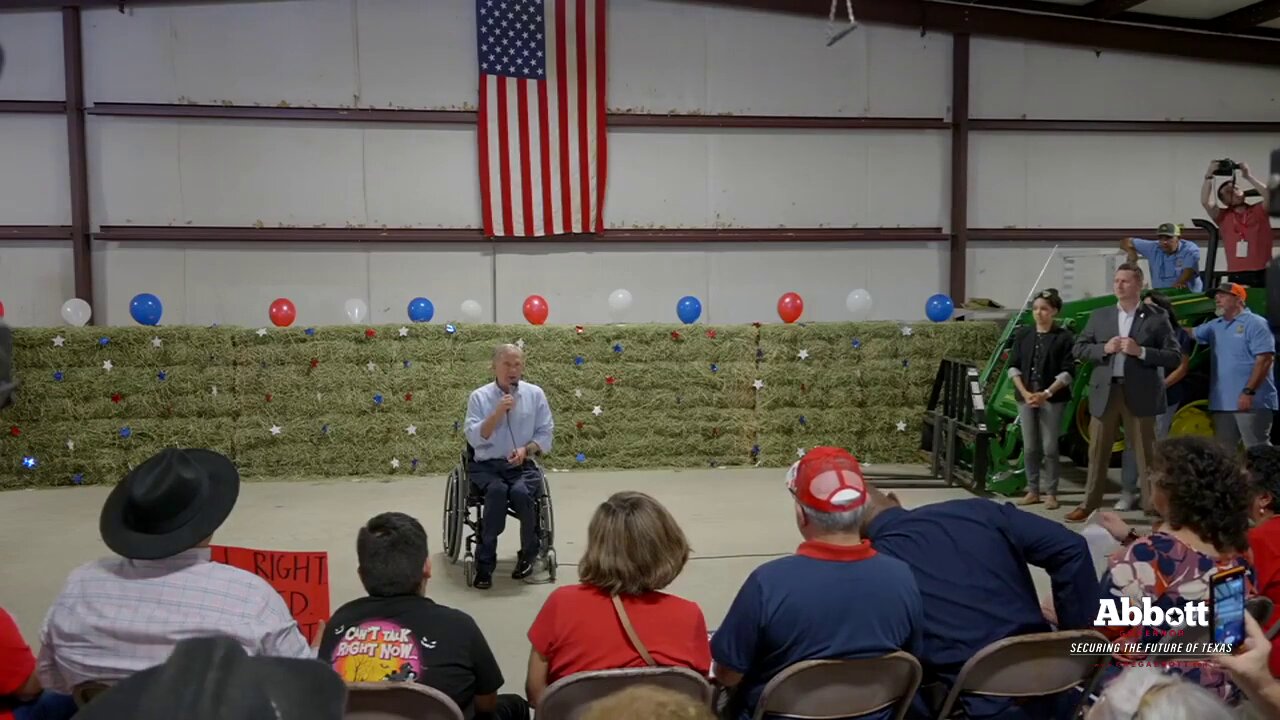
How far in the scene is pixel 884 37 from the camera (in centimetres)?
1059

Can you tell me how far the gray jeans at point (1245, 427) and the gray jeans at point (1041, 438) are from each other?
38.6 inches

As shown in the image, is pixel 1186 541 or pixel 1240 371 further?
pixel 1240 371

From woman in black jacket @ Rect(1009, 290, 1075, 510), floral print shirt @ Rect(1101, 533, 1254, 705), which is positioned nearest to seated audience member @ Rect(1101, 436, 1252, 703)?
floral print shirt @ Rect(1101, 533, 1254, 705)

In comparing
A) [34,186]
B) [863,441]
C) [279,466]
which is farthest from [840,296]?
[34,186]

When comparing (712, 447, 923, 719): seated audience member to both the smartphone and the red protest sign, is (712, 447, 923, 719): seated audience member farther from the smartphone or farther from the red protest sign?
the red protest sign

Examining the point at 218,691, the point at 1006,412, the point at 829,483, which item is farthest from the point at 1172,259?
the point at 218,691

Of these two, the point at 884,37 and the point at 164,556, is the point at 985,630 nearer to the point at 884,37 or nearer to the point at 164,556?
the point at 164,556

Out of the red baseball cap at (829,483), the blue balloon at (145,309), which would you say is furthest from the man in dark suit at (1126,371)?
the blue balloon at (145,309)

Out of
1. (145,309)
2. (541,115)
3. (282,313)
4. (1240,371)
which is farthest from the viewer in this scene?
(541,115)

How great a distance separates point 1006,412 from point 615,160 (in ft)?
15.1

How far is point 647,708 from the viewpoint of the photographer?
134cm

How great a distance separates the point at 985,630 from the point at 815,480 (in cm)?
60

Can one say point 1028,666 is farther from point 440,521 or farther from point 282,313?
point 282,313

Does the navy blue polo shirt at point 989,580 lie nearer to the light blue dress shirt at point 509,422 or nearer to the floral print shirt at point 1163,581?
the floral print shirt at point 1163,581
